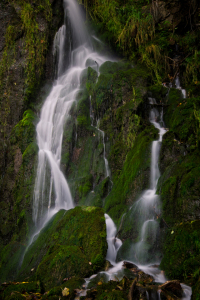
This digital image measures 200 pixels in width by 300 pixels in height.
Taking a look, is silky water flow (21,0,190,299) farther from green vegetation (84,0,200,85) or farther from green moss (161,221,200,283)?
green vegetation (84,0,200,85)

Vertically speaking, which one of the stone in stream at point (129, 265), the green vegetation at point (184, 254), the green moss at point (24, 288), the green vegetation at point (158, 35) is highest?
the green vegetation at point (158, 35)

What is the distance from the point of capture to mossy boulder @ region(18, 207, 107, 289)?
477cm

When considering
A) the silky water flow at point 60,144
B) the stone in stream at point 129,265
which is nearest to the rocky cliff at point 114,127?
the silky water flow at point 60,144

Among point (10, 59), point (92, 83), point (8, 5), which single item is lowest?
point (92, 83)

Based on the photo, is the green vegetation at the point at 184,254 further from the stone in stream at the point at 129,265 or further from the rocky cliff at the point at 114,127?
the stone in stream at the point at 129,265

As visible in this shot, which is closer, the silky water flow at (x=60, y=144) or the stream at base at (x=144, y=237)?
the stream at base at (x=144, y=237)

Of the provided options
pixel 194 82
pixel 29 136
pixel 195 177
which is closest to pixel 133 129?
pixel 194 82

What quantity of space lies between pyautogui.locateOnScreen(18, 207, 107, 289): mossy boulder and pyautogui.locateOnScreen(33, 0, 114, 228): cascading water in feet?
6.07

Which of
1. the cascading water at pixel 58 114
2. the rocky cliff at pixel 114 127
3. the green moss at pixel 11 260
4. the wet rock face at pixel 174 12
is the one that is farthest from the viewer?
the wet rock face at pixel 174 12

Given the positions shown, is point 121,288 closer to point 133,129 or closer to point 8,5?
point 133,129

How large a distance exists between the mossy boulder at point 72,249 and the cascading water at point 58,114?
185cm

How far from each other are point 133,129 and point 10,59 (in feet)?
29.0

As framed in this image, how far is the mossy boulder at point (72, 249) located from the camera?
477cm

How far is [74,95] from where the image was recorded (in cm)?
1185
